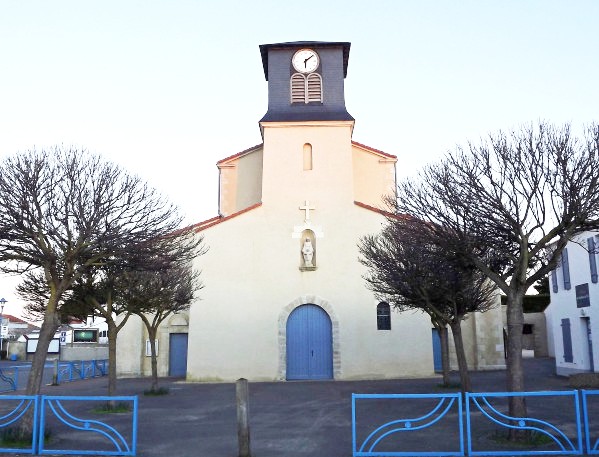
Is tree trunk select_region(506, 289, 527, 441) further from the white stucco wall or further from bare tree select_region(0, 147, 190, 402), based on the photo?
the white stucco wall

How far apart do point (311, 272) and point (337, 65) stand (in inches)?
361

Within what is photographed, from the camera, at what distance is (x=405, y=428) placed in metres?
7.94

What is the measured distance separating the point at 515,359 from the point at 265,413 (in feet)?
20.0

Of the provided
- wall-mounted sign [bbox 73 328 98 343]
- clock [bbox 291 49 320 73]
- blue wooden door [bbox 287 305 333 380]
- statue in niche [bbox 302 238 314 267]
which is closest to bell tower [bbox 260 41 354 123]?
clock [bbox 291 49 320 73]

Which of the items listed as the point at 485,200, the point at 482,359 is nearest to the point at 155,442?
the point at 485,200

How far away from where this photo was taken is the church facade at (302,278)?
73.1 feet

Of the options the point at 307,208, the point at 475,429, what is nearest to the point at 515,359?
the point at 475,429

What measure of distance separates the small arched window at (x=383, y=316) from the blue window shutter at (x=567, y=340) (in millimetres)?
6221

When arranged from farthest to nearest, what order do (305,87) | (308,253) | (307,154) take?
(305,87)
(307,154)
(308,253)

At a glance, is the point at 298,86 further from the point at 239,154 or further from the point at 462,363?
the point at 462,363

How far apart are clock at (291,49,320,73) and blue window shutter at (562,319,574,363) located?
1430 centimetres

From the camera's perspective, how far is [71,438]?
9953 millimetres

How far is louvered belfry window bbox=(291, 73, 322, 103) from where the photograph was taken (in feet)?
82.4

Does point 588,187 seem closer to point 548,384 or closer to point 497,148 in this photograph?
point 497,148
